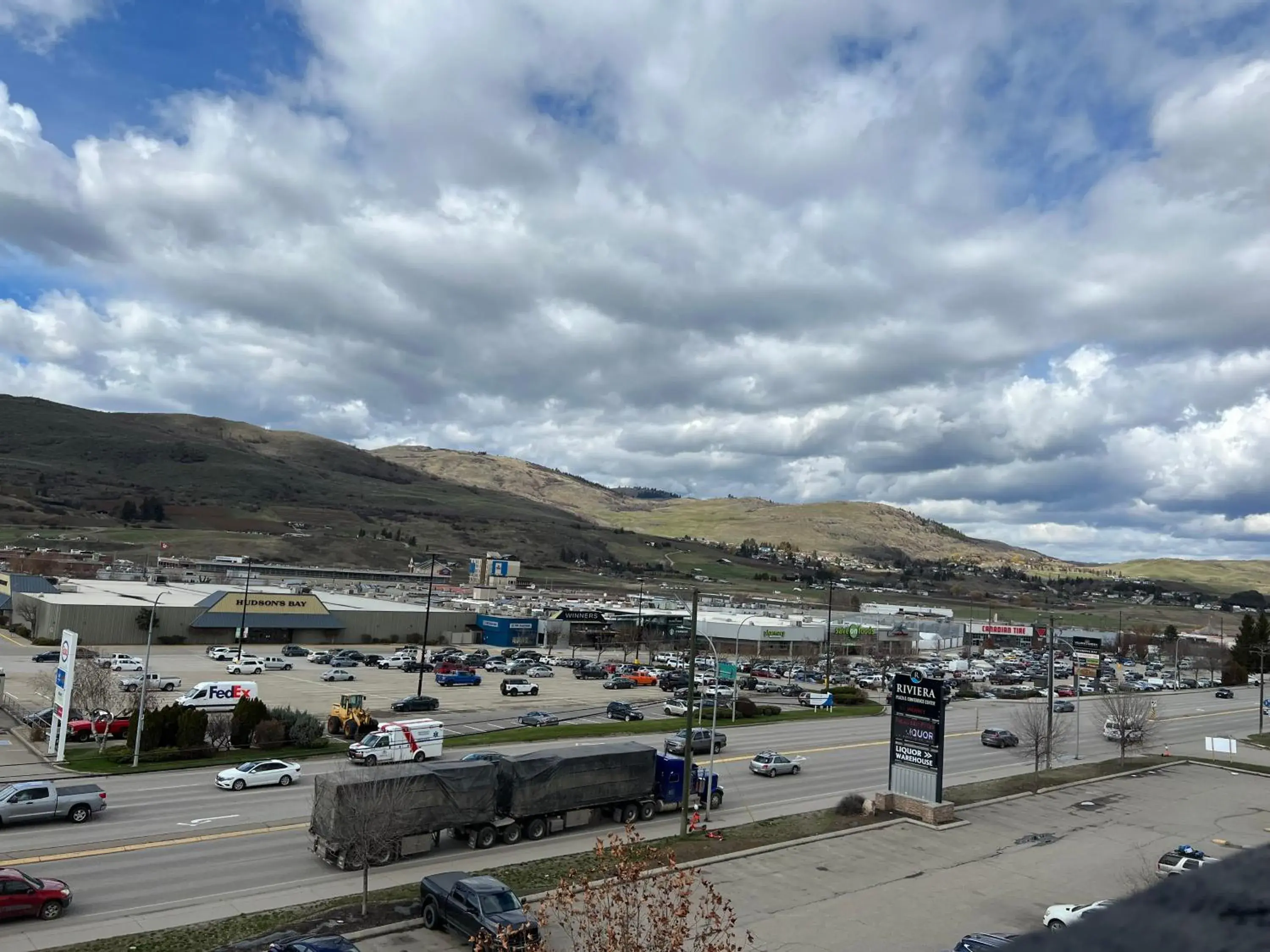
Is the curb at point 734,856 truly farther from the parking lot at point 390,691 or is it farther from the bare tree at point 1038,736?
the parking lot at point 390,691

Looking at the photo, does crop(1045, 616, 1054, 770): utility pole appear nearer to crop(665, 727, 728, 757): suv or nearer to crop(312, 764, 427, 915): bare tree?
crop(665, 727, 728, 757): suv

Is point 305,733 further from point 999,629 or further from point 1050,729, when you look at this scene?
point 999,629

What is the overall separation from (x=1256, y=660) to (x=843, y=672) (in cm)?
5547

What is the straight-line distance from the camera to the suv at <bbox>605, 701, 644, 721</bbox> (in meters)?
55.0

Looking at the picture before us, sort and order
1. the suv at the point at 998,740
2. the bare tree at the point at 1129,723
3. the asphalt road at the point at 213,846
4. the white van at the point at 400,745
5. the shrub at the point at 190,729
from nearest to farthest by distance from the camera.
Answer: the asphalt road at the point at 213,846
the white van at the point at 400,745
the shrub at the point at 190,729
the bare tree at the point at 1129,723
the suv at the point at 998,740

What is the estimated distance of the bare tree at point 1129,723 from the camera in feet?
152

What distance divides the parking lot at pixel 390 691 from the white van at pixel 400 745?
303 inches

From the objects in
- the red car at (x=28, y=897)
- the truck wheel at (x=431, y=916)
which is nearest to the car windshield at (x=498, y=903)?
the truck wheel at (x=431, y=916)

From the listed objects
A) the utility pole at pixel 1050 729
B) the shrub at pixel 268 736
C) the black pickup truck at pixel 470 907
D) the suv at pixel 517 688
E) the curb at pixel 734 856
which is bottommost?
the suv at pixel 517 688

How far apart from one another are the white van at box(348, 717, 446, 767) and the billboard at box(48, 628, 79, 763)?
1143cm

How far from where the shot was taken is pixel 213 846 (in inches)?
1043

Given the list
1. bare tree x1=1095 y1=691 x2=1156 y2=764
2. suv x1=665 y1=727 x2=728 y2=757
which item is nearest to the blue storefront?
suv x1=665 y1=727 x2=728 y2=757

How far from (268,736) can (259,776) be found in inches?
286

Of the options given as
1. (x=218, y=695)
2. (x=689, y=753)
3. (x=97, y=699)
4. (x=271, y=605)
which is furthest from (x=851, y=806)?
(x=271, y=605)
